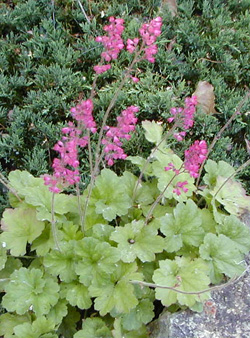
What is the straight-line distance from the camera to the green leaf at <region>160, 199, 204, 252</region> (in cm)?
270

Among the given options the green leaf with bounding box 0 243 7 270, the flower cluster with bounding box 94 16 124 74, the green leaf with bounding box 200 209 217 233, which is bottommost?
the green leaf with bounding box 200 209 217 233

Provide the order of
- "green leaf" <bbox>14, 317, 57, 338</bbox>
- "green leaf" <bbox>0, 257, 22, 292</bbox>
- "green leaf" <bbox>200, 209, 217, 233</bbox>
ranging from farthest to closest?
"green leaf" <bbox>200, 209, 217, 233</bbox> → "green leaf" <bbox>0, 257, 22, 292</bbox> → "green leaf" <bbox>14, 317, 57, 338</bbox>

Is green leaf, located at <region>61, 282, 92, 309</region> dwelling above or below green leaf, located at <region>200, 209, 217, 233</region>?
above

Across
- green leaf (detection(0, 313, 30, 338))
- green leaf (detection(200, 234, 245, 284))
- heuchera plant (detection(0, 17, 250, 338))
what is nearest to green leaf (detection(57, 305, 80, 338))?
heuchera plant (detection(0, 17, 250, 338))

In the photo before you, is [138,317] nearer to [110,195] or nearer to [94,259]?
[94,259]

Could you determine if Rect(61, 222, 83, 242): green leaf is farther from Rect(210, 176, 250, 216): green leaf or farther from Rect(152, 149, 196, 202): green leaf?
Rect(210, 176, 250, 216): green leaf

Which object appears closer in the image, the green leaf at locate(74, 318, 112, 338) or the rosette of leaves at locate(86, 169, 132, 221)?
the green leaf at locate(74, 318, 112, 338)

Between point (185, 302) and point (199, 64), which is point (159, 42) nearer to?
point (199, 64)

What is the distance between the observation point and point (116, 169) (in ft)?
11.7

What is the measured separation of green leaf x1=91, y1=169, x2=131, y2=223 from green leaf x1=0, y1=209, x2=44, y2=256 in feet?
1.35

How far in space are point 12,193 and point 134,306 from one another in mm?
1194

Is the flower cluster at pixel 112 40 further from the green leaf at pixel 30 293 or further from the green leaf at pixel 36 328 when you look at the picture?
the green leaf at pixel 36 328

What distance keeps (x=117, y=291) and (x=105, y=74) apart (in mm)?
2030

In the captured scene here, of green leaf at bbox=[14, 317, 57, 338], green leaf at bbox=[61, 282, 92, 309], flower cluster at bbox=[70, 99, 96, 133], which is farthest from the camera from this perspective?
green leaf at bbox=[61, 282, 92, 309]
